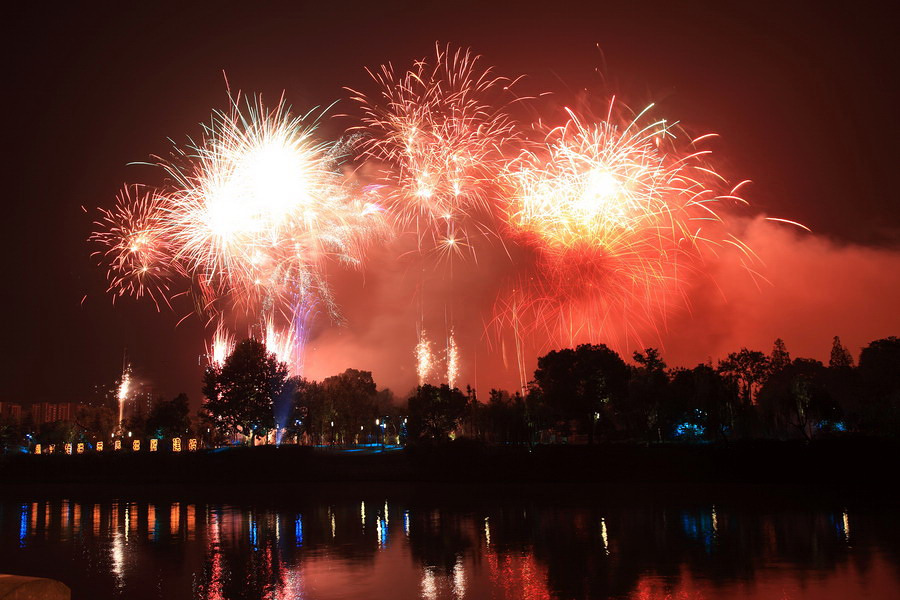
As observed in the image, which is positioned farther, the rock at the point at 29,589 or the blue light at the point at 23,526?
the blue light at the point at 23,526

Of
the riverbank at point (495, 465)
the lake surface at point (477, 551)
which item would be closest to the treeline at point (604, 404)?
the riverbank at point (495, 465)

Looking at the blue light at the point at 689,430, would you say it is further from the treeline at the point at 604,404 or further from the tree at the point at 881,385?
the tree at the point at 881,385

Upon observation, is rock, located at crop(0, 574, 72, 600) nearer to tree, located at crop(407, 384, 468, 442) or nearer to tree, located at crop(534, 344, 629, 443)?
tree, located at crop(534, 344, 629, 443)

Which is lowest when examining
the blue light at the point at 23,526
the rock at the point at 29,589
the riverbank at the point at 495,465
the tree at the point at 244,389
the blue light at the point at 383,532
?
the blue light at the point at 383,532

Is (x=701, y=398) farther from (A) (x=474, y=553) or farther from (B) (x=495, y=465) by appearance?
(A) (x=474, y=553)

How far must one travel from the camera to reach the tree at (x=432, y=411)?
256ft

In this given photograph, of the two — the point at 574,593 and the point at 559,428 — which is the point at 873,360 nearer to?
the point at 559,428

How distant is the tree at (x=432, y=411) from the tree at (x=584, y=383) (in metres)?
13.3

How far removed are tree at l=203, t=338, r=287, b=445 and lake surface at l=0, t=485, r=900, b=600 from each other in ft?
139

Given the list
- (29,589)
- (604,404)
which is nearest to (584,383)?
(604,404)

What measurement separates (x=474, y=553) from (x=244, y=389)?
61.3 metres

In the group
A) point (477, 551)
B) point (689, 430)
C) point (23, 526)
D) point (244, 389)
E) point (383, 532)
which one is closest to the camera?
point (477, 551)

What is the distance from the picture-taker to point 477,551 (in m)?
20.5

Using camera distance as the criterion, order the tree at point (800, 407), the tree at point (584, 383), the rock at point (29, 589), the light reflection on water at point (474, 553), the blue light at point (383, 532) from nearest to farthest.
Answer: the rock at point (29, 589), the light reflection on water at point (474, 553), the blue light at point (383, 532), the tree at point (800, 407), the tree at point (584, 383)
